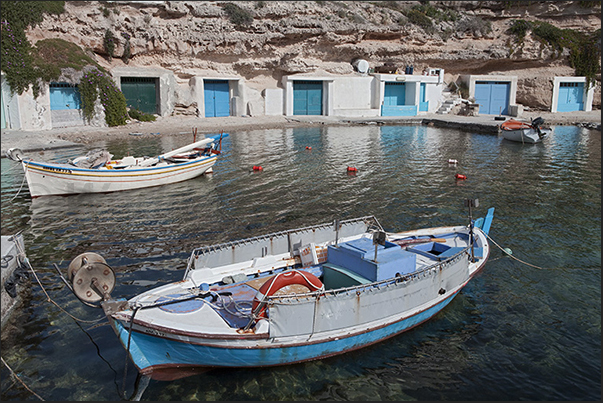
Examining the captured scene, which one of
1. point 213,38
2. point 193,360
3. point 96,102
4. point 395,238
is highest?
point 213,38

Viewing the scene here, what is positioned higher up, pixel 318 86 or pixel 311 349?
pixel 318 86

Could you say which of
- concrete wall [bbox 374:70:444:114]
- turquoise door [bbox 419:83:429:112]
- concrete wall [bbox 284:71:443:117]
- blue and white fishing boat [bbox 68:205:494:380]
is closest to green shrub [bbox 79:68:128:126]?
concrete wall [bbox 284:71:443:117]

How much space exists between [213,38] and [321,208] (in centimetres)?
3074

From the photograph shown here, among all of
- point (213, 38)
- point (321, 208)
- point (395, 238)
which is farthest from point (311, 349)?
point (213, 38)

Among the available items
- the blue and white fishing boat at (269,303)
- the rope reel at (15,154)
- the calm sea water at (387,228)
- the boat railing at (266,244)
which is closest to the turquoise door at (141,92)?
the calm sea water at (387,228)

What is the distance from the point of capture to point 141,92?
40062 millimetres

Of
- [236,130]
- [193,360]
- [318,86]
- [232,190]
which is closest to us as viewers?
[193,360]

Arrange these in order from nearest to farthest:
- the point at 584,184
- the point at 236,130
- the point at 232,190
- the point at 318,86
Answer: the point at 232,190 < the point at 584,184 < the point at 236,130 < the point at 318,86

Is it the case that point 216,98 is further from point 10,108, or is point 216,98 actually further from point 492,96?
point 492,96

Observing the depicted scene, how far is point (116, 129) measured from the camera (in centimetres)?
3447

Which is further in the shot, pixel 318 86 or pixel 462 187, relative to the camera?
pixel 318 86

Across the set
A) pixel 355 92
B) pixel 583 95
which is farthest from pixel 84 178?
pixel 583 95

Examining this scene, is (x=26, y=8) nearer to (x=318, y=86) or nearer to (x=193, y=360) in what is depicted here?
(x=318, y=86)

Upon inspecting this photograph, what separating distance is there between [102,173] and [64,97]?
60.6 feet
